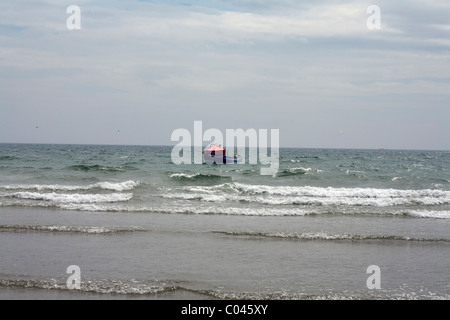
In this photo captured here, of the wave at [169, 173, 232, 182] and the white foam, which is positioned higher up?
the white foam

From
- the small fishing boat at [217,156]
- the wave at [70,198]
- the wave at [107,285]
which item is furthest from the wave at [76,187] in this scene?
the small fishing boat at [217,156]

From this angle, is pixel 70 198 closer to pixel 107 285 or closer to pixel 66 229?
pixel 66 229

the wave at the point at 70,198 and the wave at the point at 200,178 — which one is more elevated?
the wave at the point at 70,198

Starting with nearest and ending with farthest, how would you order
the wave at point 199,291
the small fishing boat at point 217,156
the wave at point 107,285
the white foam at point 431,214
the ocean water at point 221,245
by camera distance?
the wave at point 199,291 → the wave at point 107,285 → the ocean water at point 221,245 → the white foam at point 431,214 → the small fishing boat at point 217,156

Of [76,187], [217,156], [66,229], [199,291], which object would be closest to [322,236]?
[199,291]

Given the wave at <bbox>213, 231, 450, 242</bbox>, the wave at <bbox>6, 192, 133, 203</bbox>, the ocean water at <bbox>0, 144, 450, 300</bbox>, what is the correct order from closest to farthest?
the ocean water at <bbox>0, 144, 450, 300</bbox>, the wave at <bbox>213, 231, 450, 242</bbox>, the wave at <bbox>6, 192, 133, 203</bbox>

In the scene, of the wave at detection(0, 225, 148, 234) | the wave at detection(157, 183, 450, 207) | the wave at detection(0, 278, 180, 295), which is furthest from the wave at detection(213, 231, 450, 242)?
the wave at detection(157, 183, 450, 207)

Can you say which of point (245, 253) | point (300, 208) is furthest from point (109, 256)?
point (300, 208)

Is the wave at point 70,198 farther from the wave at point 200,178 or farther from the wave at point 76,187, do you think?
the wave at point 200,178

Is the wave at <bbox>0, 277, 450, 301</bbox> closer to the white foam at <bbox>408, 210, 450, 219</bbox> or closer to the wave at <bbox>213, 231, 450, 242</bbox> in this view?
the wave at <bbox>213, 231, 450, 242</bbox>

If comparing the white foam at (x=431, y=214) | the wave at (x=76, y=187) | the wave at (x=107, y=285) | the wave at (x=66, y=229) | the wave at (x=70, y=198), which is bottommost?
the white foam at (x=431, y=214)

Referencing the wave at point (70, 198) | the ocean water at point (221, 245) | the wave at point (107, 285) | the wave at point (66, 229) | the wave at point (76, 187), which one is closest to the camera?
the wave at point (107, 285)
